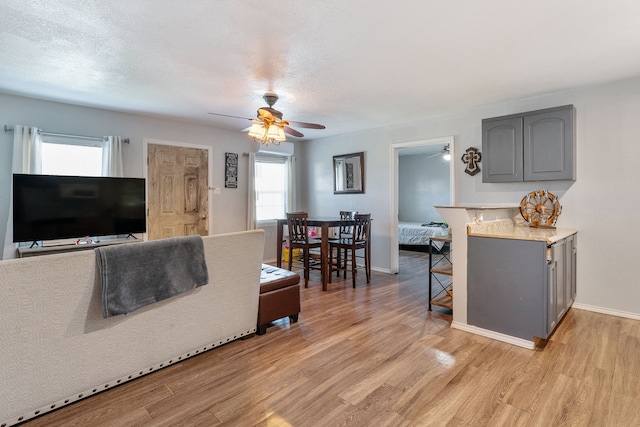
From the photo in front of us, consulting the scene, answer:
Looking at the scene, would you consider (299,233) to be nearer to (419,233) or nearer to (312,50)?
(312,50)

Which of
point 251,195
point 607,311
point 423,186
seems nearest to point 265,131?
point 251,195

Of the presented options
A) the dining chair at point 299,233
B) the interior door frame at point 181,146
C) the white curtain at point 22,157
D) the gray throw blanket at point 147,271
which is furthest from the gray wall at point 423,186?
the white curtain at point 22,157

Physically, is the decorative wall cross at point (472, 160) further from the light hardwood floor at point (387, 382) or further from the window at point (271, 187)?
the window at point (271, 187)

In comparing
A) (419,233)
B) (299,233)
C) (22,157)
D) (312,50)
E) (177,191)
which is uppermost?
(312,50)

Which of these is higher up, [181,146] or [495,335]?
[181,146]

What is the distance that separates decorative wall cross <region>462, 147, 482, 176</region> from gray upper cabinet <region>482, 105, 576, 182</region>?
0.89ft

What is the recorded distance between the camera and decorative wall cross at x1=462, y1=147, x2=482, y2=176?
13.6 feet

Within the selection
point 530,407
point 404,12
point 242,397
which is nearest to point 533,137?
point 404,12

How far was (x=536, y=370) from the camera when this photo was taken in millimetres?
2232

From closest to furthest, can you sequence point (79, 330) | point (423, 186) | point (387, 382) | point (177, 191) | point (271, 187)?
point (79, 330) → point (387, 382) → point (177, 191) → point (271, 187) → point (423, 186)

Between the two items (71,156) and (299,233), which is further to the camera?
(299,233)

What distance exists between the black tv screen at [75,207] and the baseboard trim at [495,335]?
12.7 feet

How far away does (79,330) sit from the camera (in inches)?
70.1

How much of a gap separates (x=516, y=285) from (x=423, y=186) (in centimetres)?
614
